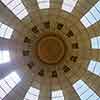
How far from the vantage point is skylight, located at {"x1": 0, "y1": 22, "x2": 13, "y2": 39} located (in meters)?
28.6

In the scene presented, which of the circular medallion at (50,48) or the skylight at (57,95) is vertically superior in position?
the circular medallion at (50,48)

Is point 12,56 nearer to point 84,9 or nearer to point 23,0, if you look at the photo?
point 23,0

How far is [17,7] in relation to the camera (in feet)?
94.2

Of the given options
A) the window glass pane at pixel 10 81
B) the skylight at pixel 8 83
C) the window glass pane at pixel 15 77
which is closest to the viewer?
the skylight at pixel 8 83

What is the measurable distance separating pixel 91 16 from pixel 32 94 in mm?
8152

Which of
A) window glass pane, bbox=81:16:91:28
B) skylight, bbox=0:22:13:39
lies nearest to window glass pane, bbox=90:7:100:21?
window glass pane, bbox=81:16:91:28

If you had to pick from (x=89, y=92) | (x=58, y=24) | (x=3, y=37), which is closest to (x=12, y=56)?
(x=3, y=37)

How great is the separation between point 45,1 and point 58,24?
2.58 m

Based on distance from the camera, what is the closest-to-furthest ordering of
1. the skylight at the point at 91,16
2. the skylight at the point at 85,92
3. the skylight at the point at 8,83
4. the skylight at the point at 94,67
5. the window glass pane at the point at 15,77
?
the skylight at the point at 8,83 → the skylight at the point at 91,16 → the skylight at the point at 85,92 → the window glass pane at the point at 15,77 → the skylight at the point at 94,67

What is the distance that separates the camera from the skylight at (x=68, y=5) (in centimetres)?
2825

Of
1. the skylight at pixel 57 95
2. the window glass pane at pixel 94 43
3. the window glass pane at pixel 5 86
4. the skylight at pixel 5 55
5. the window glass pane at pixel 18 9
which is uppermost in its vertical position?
the window glass pane at pixel 18 9

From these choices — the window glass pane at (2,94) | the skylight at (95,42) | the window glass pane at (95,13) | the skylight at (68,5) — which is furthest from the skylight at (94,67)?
the window glass pane at (2,94)

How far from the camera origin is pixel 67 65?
31.7 metres

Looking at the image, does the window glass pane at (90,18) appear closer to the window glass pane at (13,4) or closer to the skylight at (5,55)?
the window glass pane at (13,4)
